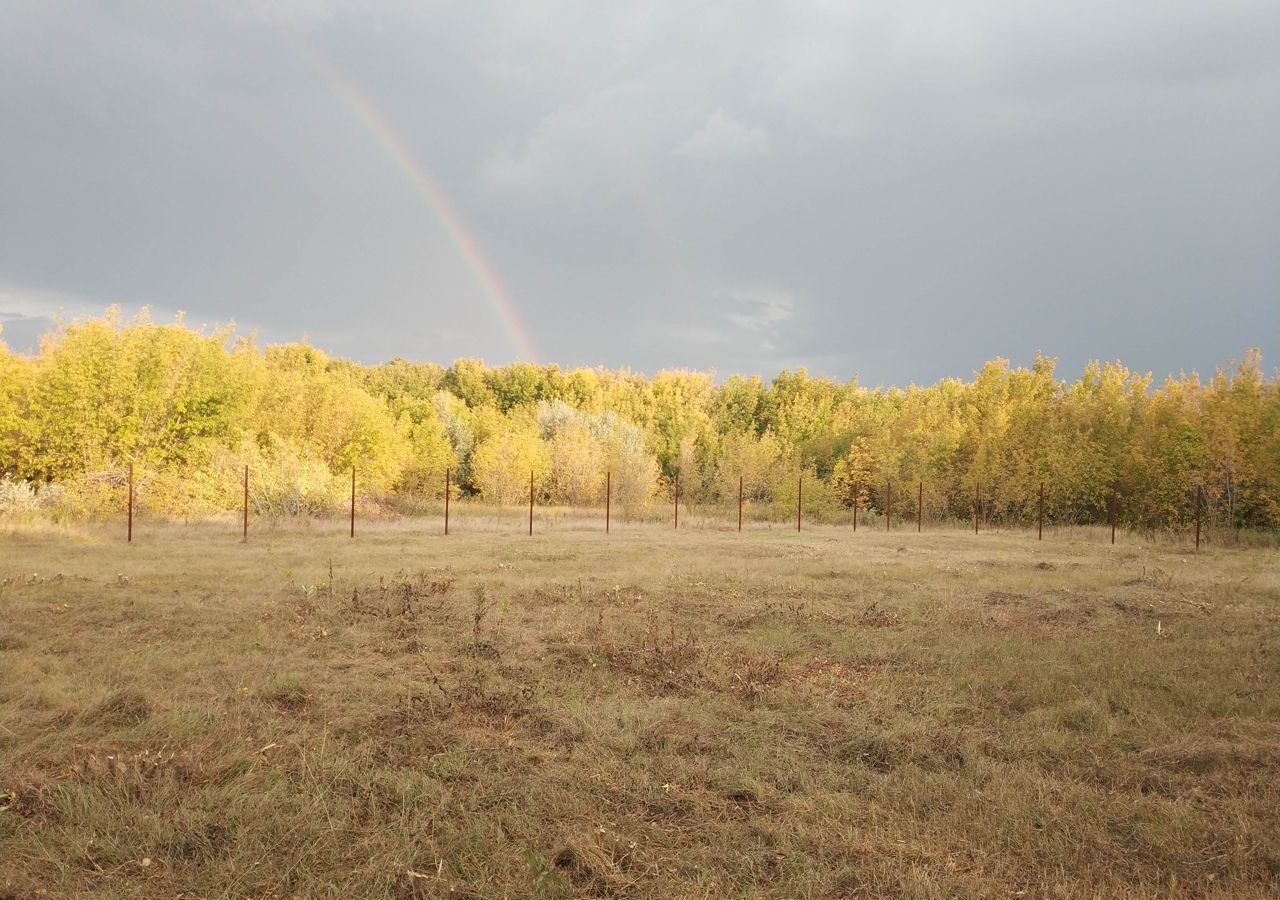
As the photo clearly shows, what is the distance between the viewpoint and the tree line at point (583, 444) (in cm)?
2892

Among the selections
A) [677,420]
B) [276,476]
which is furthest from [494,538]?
[677,420]

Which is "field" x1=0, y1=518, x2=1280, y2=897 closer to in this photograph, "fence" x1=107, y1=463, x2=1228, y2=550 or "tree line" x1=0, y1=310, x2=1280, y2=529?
"fence" x1=107, y1=463, x2=1228, y2=550

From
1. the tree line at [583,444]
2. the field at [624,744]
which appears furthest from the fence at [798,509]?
the field at [624,744]

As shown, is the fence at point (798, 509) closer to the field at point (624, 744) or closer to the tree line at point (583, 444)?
the tree line at point (583, 444)

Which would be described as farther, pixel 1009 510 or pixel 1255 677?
pixel 1009 510

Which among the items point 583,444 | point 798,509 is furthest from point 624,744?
point 583,444

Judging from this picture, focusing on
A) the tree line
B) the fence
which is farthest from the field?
the tree line

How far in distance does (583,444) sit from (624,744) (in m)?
45.7

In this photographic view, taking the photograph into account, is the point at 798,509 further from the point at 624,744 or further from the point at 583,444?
the point at 624,744

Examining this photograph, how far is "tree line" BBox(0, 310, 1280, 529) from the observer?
28922mm

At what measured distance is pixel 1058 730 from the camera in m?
6.39

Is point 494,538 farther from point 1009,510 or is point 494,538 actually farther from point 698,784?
point 1009,510

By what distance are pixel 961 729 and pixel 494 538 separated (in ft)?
57.5

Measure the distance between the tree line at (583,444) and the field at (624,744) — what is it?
19561 mm
